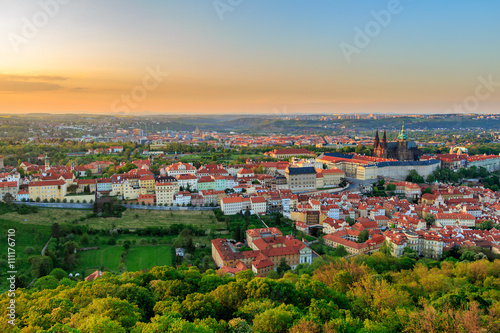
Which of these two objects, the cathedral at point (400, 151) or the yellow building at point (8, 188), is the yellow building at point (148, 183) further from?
the cathedral at point (400, 151)

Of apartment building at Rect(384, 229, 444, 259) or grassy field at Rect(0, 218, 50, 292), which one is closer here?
grassy field at Rect(0, 218, 50, 292)

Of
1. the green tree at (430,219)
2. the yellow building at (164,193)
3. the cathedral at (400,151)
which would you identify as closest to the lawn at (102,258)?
the yellow building at (164,193)

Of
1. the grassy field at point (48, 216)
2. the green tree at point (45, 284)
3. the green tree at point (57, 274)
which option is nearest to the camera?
the green tree at point (45, 284)

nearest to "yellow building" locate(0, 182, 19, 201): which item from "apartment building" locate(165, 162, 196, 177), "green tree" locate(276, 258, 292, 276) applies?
"apartment building" locate(165, 162, 196, 177)

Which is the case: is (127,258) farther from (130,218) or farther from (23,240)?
(130,218)

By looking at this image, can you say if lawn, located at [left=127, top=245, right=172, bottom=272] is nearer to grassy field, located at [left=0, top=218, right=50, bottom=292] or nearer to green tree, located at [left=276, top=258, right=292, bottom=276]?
grassy field, located at [left=0, top=218, right=50, bottom=292]

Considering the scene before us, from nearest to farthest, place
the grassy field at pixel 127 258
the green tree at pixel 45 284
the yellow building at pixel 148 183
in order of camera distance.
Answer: the green tree at pixel 45 284 → the grassy field at pixel 127 258 → the yellow building at pixel 148 183
